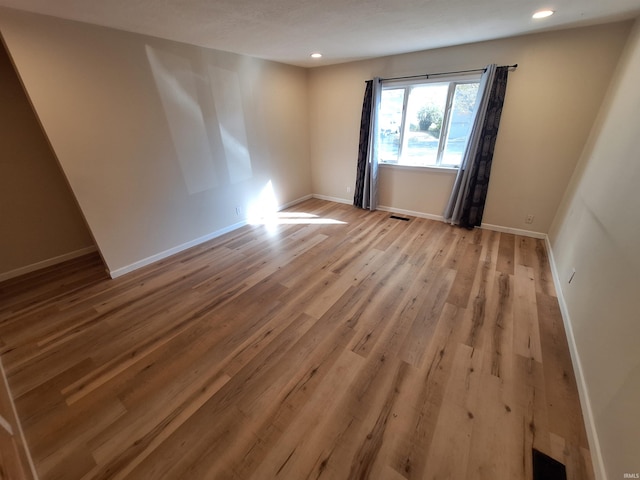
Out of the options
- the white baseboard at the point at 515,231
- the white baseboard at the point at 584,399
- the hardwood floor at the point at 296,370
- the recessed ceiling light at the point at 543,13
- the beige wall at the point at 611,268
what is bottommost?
the hardwood floor at the point at 296,370

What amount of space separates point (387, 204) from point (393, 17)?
8.35ft

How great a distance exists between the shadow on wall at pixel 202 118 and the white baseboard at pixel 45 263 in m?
1.58

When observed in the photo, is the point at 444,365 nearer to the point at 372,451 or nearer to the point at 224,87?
the point at 372,451

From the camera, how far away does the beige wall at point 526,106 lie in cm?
248

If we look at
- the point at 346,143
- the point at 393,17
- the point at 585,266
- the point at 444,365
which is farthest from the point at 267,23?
the point at 585,266

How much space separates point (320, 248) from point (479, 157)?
7.74ft

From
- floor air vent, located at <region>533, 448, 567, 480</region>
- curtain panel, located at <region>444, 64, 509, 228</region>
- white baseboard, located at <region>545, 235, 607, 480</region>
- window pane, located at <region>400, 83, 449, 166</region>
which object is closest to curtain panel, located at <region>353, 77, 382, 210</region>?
window pane, located at <region>400, 83, 449, 166</region>

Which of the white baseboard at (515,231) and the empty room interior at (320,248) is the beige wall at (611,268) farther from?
the white baseboard at (515,231)

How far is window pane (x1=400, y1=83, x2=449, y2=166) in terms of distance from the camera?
337 cm

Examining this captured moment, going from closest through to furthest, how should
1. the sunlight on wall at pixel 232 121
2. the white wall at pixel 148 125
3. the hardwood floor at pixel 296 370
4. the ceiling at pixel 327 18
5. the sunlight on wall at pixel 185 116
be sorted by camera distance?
the hardwood floor at pixel 296 370 → the ceiling at pixel 327 18 → the white wall at pixel 148 125 → the sunlight on wall at pixel 185 116 → the sunlight on wall at pixel 232 121

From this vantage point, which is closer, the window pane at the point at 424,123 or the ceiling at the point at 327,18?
the ceiling at the point at 327,18

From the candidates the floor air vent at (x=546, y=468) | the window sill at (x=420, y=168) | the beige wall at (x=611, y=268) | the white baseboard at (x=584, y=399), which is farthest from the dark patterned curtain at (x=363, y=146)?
the floor air vent at (x=546, y=468)

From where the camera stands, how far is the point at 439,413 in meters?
1.31

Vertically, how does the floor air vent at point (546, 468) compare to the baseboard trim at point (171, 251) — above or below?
below
